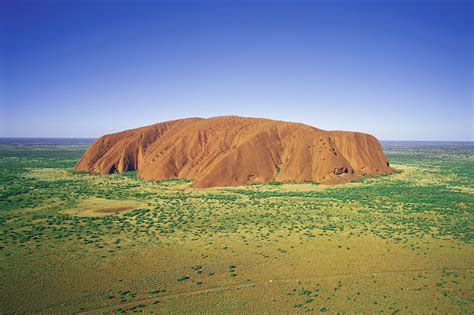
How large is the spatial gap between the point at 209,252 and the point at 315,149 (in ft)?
154

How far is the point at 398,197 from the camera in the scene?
42.3 metres

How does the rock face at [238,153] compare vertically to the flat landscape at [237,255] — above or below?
above

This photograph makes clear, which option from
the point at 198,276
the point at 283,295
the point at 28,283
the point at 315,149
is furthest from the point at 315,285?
the point at 315,149

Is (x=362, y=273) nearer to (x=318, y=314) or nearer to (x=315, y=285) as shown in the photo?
(x=315, y=285)

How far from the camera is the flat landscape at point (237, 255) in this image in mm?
16109

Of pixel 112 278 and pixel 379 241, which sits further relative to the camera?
pixel 379 241

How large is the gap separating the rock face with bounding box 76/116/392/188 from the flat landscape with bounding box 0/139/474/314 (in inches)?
694

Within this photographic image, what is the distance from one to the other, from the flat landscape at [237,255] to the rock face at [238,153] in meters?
17.6

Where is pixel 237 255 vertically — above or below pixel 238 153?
below

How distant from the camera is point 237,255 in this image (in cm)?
2209

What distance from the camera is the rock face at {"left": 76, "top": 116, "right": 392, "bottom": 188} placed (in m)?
59.2

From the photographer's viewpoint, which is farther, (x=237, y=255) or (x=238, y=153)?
(x=238, y=153)

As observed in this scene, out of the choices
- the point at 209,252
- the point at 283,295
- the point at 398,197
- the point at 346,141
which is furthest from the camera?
the point at 346,141

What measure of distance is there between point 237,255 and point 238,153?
39.8 meters
